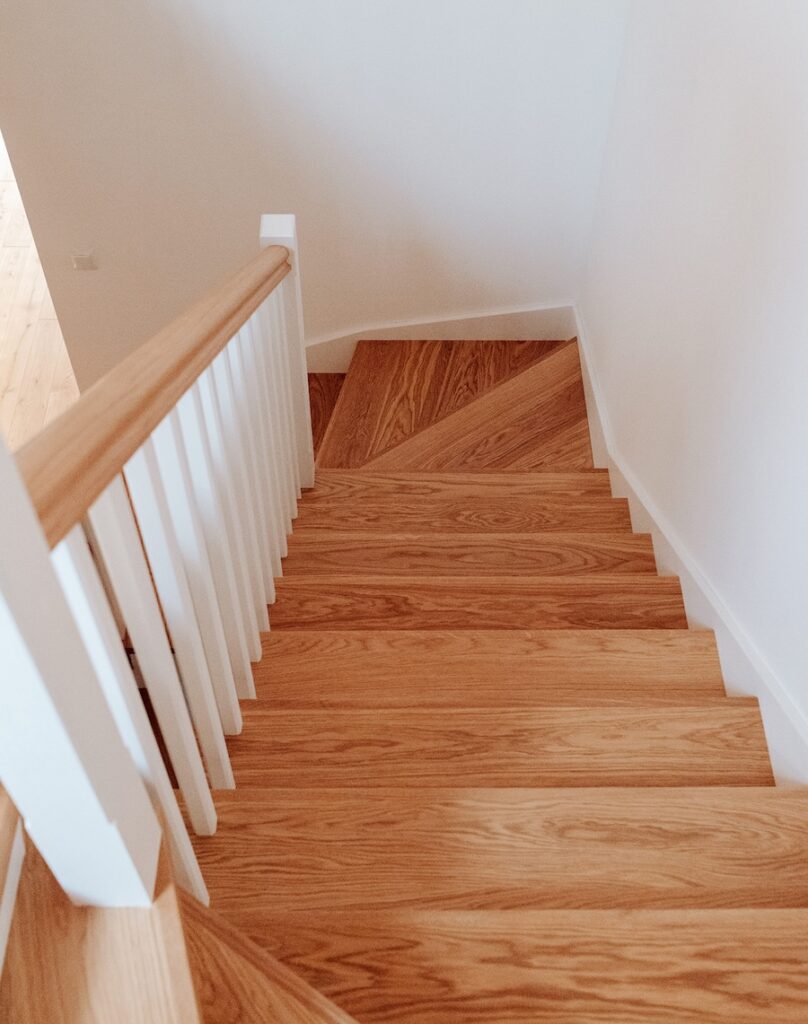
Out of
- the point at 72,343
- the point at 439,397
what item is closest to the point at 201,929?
the point at 439,397

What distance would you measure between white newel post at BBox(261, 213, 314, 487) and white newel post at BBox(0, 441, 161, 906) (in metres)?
1.55

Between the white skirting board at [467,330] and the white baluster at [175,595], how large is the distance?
9.44ft

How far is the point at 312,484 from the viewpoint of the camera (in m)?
2.64

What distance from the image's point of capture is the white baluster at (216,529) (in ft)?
4.05

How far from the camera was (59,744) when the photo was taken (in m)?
0.67

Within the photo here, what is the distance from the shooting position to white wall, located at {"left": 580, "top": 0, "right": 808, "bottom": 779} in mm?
1517

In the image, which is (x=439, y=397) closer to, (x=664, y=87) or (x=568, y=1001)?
(x=664, y=87)

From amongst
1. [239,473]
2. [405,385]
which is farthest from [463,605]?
[405,385]

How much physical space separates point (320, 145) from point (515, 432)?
142 centimetres

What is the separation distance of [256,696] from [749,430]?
3.75 ft

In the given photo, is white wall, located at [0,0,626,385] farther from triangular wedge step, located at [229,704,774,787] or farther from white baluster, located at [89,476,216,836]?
white baluster, located at [89,476,216,836]

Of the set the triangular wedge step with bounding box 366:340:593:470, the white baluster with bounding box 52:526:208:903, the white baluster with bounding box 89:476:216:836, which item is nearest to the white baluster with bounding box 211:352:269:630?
the white baluster with bounding box 89:476:216:836

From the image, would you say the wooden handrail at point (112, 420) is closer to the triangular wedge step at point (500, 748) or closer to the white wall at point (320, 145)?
the triangular wedge step at point (500, 748)

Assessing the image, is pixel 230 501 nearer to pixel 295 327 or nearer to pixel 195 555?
pixel 195 555
